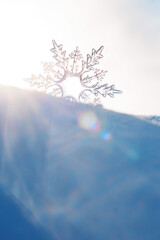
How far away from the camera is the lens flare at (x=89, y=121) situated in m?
4.45

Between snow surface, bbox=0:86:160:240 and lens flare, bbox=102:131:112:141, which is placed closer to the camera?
snow surface, bbox=0:86:160:240

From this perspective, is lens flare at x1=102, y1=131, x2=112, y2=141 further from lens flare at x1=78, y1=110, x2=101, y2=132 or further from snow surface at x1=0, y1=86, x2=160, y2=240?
lens flare at x1=78, y1=110, x2=101, y2=132

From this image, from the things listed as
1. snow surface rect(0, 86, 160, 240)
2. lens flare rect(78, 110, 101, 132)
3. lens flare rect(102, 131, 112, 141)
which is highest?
lens flare rect(78, 110, 101, 132)

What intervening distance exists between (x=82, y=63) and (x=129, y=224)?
27.6 ft

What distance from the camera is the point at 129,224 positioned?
3928mm

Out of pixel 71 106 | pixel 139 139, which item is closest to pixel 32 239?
pixel 71 106

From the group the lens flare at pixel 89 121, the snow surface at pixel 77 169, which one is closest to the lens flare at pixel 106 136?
the snow surface at pixel 77 169

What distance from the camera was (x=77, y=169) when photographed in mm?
4160

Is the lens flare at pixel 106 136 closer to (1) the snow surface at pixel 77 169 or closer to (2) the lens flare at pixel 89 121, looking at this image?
(1) the snow surface at pixel 77 169

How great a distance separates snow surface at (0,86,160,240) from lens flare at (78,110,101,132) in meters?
0.02

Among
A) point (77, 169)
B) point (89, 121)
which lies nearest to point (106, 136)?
point (89, 121)

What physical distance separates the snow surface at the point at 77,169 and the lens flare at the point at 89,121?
0.02 meters

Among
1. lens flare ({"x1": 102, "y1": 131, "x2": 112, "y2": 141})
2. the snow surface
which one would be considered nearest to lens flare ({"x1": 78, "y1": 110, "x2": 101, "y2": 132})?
the snow surface

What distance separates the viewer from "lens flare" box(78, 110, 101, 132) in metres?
4.45
